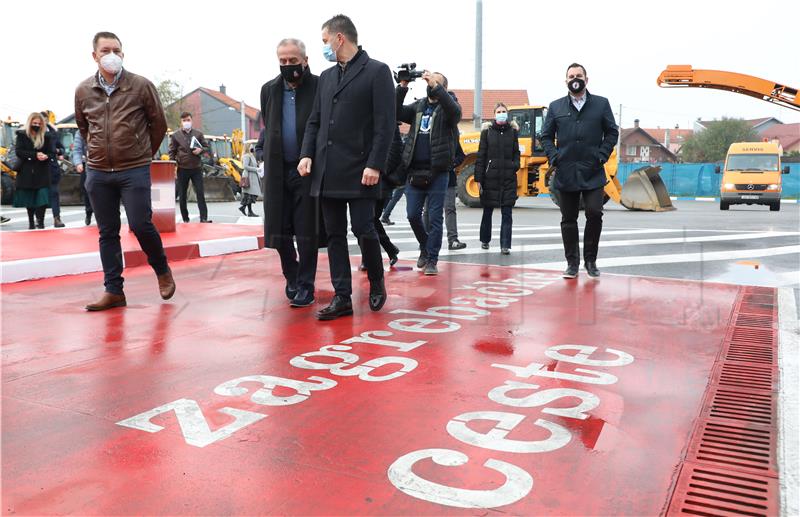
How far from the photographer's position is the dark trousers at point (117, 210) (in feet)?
15.9

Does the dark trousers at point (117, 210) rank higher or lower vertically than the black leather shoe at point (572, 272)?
higher

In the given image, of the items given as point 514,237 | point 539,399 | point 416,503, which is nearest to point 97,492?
point 416,503

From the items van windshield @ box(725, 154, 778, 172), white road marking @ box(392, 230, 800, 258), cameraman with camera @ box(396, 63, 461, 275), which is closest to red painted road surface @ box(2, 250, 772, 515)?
cameraman with camera @ box(396, 63, 461, 275)

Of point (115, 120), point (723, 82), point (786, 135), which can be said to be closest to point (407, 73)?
point (115, 120)

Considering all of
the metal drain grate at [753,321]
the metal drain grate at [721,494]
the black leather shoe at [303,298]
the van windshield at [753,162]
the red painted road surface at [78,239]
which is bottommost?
the metal drain grate at [721,494]

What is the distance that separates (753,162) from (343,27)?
21.9 m

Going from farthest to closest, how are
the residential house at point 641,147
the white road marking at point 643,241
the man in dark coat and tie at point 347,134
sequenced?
the residential house at point 641,147, the white road marking at point 643,241, the man in dark coat and tie at point 347,134

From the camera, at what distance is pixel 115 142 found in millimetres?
4754

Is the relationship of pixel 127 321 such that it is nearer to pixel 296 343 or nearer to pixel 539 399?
pixel 296 343

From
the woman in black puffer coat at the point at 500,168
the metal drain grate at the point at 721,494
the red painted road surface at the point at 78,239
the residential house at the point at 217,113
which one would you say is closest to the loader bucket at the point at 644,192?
the woman in black puffer coat at the point at 500,168

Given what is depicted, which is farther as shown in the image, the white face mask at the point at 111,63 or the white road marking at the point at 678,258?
the white road marking at the point at 678,258

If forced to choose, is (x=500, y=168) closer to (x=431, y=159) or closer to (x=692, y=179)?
(x=431, y=159)

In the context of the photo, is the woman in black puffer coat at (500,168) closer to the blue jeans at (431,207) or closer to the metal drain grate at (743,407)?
the blue jeans at (431,207)

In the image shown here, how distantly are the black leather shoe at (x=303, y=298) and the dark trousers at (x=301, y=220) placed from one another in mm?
27
